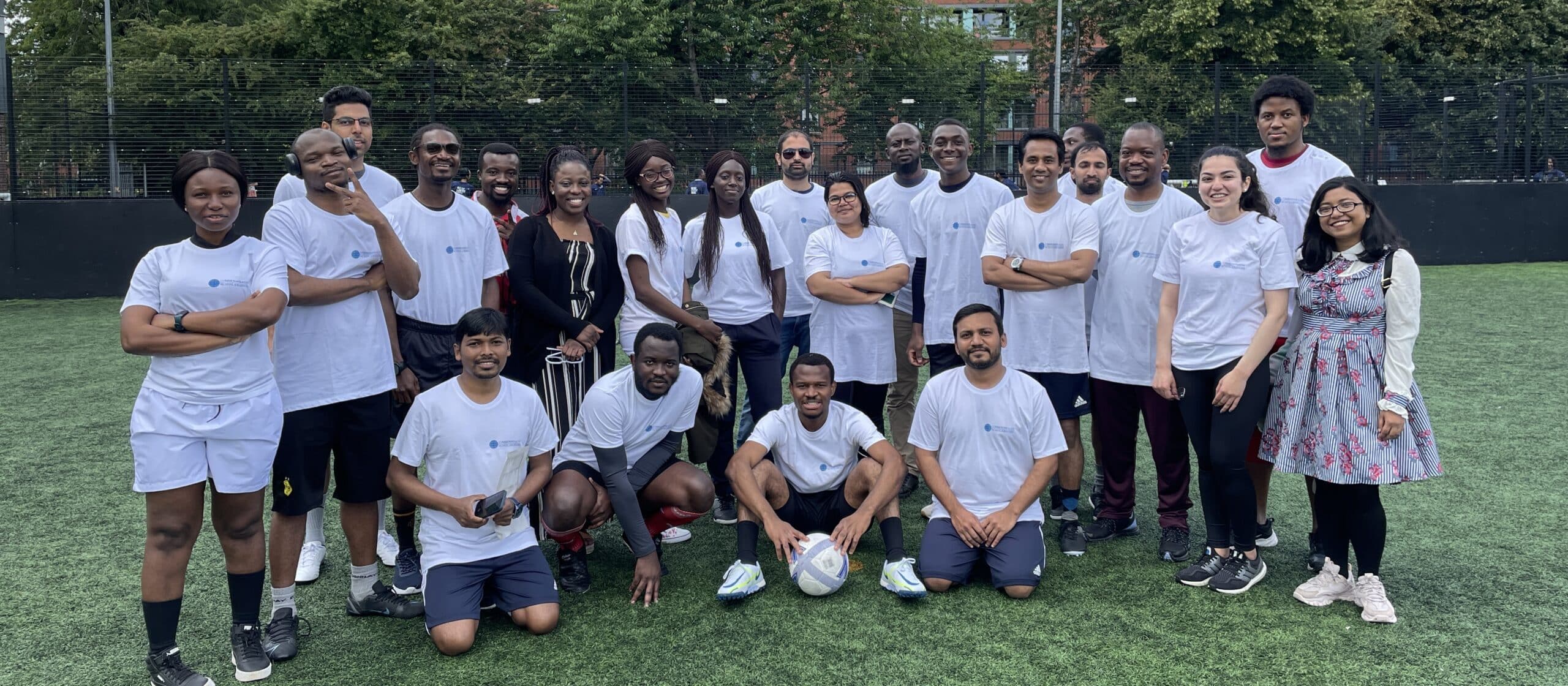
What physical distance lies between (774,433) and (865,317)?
92cm

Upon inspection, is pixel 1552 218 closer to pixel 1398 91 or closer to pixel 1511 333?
pixel 1398 91

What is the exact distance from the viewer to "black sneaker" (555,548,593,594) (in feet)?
14.4

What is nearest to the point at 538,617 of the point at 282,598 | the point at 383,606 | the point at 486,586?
the point at 486,586

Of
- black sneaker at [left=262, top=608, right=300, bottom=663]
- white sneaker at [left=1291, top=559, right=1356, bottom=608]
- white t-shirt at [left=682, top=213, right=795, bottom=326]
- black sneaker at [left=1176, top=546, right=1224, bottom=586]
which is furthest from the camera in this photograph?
white t-shirt at [left=682, top=213, right=795, bottom=326]

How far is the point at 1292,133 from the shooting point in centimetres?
461

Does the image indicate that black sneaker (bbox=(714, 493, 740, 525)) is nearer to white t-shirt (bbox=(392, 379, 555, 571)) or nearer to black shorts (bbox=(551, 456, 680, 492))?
black shorts (bbox=(551, 456, 680, 492))

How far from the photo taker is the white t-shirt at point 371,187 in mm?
4504

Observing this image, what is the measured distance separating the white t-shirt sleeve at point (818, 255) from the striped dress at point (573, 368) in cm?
105

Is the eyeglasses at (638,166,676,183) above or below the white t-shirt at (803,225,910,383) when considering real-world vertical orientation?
above

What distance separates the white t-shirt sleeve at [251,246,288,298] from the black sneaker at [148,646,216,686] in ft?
3.70

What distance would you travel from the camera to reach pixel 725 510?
17.6ft

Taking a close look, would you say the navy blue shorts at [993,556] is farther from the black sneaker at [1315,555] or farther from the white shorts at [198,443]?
the white shorts at [198,443]

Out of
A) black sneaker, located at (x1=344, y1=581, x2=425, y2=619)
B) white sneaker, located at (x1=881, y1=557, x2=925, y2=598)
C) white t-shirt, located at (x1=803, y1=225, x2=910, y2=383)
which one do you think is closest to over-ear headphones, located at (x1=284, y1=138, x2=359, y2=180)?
black sneaker, located at (x1=344, y1=581, x2=425, y2=619)

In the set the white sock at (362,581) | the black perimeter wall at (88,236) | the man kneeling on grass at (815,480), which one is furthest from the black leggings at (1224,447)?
the black perimeter wall at (88,236)
